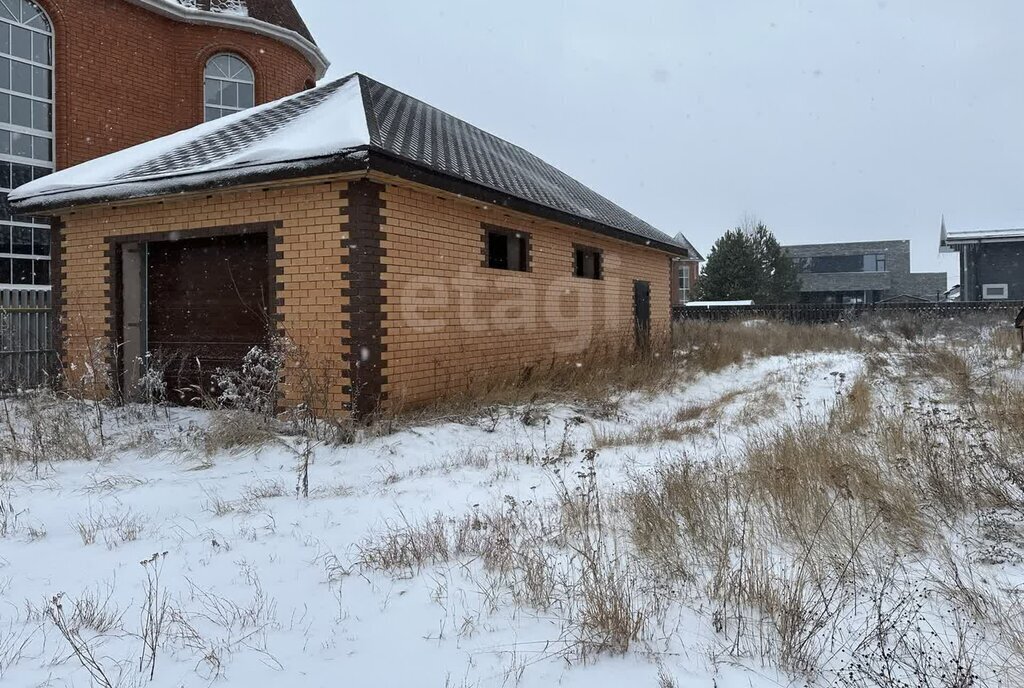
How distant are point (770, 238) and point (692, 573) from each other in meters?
37.4

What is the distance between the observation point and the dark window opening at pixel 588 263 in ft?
37.6

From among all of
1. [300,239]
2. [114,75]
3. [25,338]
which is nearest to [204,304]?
[300,239]

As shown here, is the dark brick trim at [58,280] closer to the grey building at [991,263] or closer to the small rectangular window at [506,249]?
the small rectangular window at [506,249]

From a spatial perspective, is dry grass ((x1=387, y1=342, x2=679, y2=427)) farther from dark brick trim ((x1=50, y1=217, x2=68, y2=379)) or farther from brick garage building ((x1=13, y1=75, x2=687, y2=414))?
dark brick trim ((x1=50, y1=217, x2=68, y2=379))

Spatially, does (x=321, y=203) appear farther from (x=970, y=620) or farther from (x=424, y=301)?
(x=970, y=620)

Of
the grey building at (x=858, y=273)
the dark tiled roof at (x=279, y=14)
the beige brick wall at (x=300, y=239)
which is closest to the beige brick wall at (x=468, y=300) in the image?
the beige brick wall at (x=300, y=239)

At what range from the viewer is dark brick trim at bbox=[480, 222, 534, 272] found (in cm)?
860

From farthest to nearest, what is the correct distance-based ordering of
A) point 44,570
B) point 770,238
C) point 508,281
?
point 770,238 < point 508,281 < point 44,570

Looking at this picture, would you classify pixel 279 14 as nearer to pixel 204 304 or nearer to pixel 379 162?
pixel 204 304

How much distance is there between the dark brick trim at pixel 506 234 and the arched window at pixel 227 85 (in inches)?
362

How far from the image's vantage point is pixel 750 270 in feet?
117

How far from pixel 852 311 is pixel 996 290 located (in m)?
7.53

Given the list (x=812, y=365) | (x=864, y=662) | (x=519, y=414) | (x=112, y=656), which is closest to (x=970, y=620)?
(x=864, y=662)

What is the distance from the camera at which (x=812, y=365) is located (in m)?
12.6
